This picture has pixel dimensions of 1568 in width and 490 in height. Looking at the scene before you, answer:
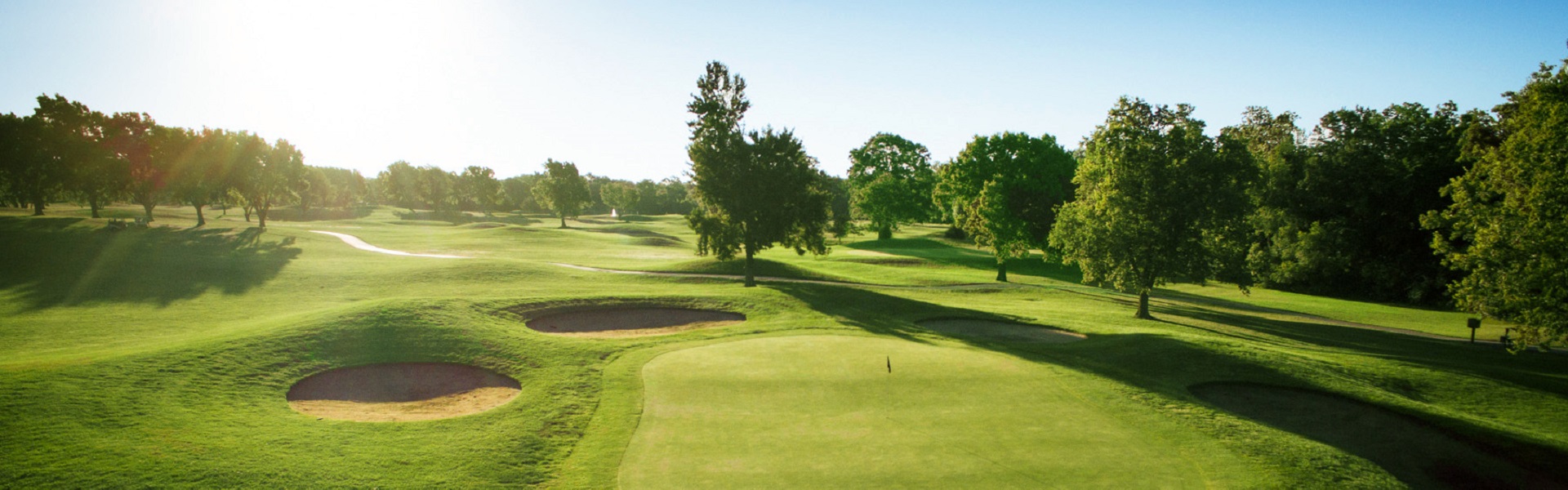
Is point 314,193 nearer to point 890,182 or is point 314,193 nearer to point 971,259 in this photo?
point 890,182

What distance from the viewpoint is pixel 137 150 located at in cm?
5891

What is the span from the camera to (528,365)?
660 inches

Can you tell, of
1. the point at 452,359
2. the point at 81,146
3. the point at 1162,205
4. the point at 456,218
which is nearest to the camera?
the point at 452,359

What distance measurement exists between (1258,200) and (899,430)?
4130 cm

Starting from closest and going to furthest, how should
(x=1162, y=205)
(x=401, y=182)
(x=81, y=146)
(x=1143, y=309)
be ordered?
(x=1162, y=205) → (x=1143, y=309) → (x=81, y=146) → (x=401, y=182)

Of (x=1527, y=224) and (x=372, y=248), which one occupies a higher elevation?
(x=1527, y=224)

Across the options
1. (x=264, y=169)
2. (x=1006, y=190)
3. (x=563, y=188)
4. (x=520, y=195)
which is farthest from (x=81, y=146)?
(x=520, y=195)

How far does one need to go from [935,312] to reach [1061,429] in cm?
1601

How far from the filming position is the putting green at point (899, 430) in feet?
32.0

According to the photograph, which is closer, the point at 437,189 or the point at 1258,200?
the point at 1258,200

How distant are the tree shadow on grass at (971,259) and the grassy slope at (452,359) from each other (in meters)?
12.2

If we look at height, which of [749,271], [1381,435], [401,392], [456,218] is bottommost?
[401,392]

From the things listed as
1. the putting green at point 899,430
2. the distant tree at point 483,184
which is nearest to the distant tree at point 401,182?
the distant tree at point 483,184

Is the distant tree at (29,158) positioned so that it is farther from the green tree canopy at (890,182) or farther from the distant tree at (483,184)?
the green tree canopy at (890,182)
